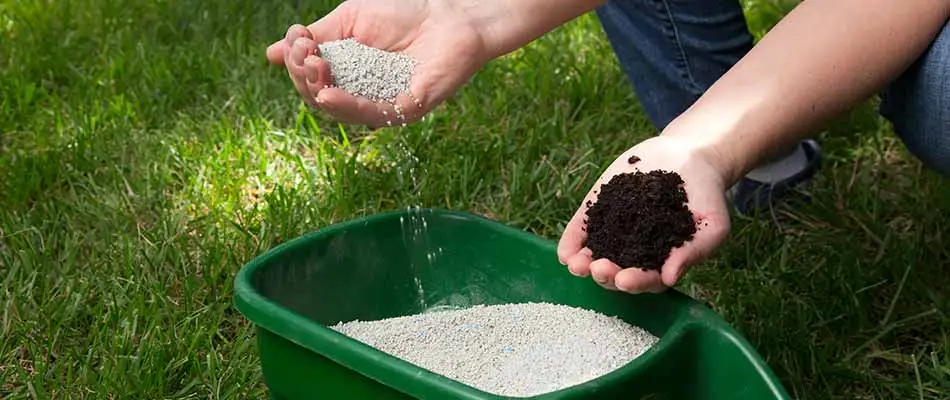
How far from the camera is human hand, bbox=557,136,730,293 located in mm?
1156

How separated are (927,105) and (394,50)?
0.60 metres

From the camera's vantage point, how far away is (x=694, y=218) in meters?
1.17

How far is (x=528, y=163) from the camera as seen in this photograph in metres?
1.91

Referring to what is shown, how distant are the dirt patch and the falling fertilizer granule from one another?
313mm

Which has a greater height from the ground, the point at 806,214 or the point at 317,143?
the point at 317,143

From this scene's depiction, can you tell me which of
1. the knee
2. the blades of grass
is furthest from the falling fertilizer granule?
the blades of grass

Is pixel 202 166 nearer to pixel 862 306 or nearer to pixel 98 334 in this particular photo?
pixel 98 334

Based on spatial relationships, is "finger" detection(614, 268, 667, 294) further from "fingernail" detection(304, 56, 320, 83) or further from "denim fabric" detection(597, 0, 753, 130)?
"denim fabric" detection(597, 0, 753, 130)

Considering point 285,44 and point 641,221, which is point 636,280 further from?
point 285,44

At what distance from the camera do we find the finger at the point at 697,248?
115cm

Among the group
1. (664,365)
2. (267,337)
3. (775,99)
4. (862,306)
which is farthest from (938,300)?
(267,337)

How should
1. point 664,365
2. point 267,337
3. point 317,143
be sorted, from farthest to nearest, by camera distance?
point 317,143, point 267,337, point 664,365

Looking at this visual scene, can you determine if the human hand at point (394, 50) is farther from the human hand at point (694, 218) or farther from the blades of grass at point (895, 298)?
the blades of grass at point (895, 298)

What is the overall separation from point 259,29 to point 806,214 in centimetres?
110
